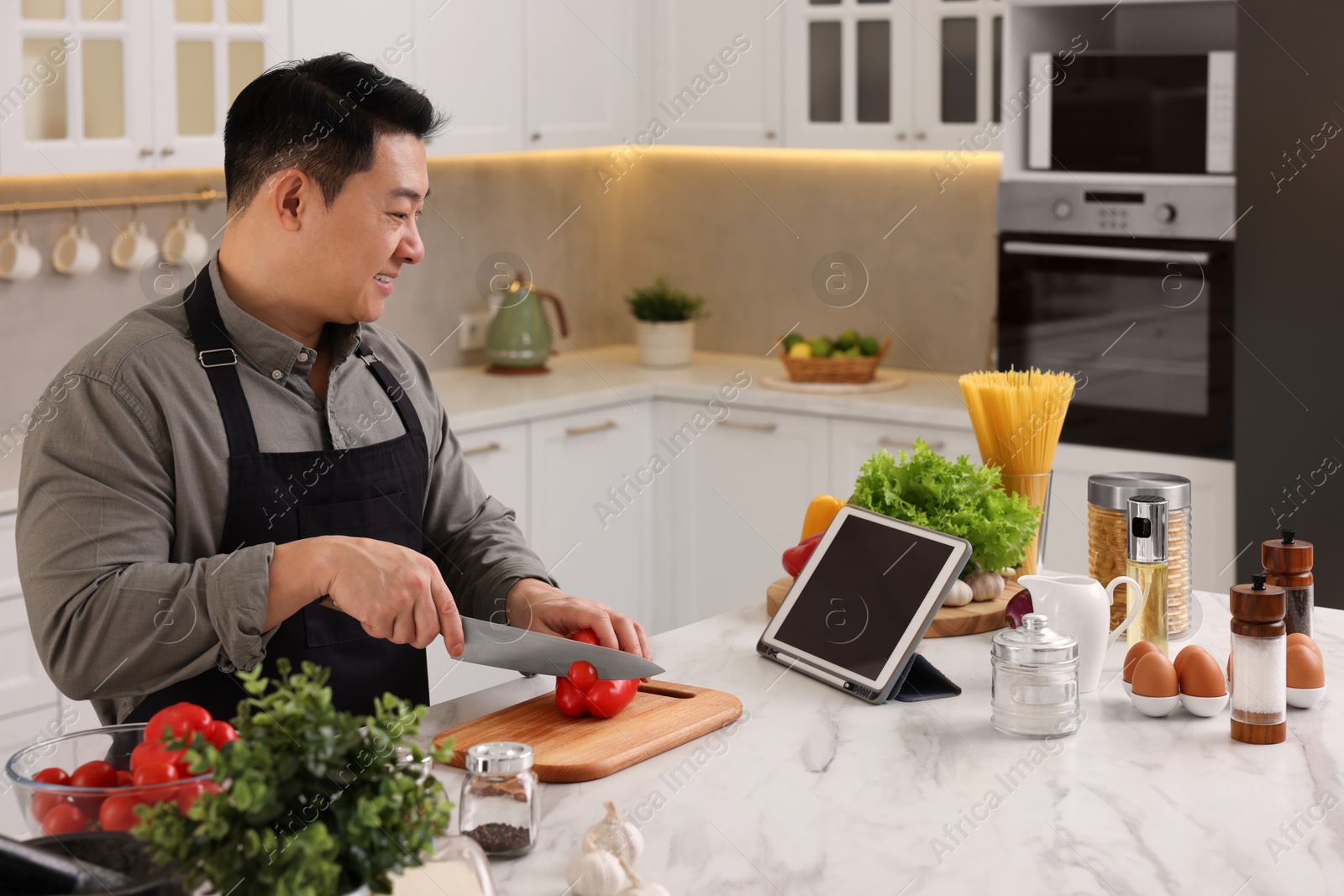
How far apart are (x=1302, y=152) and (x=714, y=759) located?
2.17 m

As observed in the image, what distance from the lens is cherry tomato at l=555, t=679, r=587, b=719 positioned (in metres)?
1.53

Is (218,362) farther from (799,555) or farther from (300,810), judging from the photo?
(300,810)

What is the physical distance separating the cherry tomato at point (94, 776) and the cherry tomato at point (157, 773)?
0.25ft

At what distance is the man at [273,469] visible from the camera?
148 cm

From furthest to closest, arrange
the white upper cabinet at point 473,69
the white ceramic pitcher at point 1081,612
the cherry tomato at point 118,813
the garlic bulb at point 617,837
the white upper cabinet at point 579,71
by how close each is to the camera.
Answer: the white upper cabinet at point 579,71, the white upper cabinet at point 473,69, the white ceramic pitcher at point 1081,612, the garlic bulb at point 617,837, the cherry tomato at point 118,813

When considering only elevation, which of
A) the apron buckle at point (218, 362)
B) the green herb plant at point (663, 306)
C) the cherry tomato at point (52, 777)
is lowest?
the cherry tomato at point (52, 777)

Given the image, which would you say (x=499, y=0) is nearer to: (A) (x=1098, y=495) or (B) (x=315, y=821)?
(A) (x=1098, y=495)

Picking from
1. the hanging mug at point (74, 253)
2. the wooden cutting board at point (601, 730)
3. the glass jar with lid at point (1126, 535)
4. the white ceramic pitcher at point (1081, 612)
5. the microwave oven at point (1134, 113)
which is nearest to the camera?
the wooden cutting board at point (601, 730)

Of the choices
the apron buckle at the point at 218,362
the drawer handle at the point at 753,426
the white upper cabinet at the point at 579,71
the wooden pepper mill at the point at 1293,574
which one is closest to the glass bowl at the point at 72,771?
the apron buckle at the point at 218,362

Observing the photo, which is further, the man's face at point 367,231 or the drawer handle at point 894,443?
the drawer handle at point 894,443

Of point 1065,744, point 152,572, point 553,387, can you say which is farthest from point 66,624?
point 553,387

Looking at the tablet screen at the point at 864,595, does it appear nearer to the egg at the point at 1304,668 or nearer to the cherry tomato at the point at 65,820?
the egg at the point at 1304,668

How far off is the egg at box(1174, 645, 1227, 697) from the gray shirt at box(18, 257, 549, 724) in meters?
0.80

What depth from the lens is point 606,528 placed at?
398 cm
